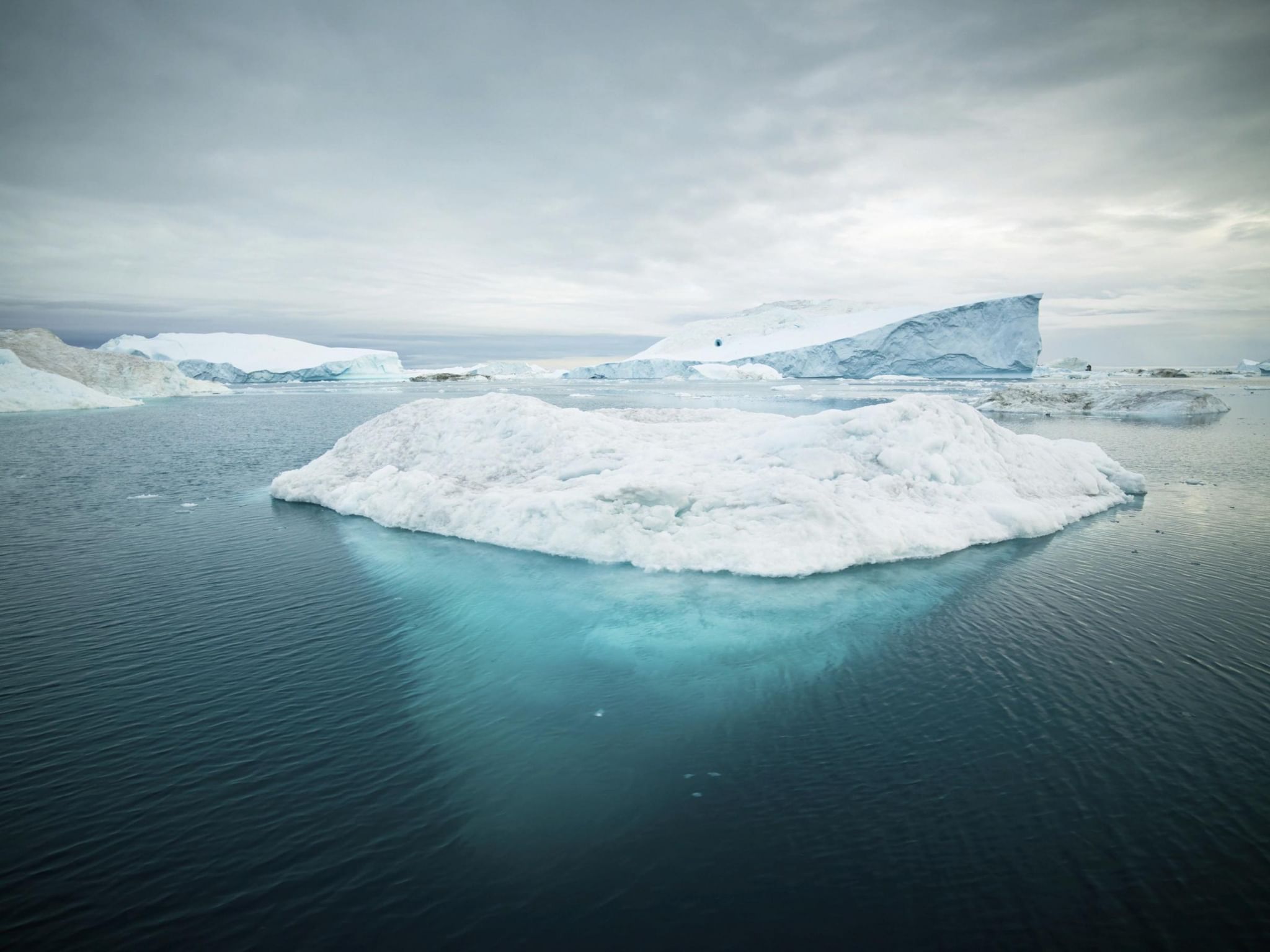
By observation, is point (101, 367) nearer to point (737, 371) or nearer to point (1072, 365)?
point (737, 371)

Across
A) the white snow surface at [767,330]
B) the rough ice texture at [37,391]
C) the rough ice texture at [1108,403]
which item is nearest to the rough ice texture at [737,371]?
the white snow surface at [767,330]

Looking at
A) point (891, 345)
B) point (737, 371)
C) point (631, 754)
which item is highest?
point (891, 345)

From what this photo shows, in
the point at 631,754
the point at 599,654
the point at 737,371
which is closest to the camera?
the point at 631,754

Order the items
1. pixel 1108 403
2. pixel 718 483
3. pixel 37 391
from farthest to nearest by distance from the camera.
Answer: pixel 37 391 → pixel 1108 403 → pixel 718 483

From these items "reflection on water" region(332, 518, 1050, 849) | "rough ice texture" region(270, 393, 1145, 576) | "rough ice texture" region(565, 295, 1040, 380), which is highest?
"rough ice texture" region(565, 295, 1040, 380)

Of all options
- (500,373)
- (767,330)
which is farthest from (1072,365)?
(500,373)


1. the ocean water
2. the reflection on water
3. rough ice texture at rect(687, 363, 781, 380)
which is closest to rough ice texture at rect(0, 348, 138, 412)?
the ocean water

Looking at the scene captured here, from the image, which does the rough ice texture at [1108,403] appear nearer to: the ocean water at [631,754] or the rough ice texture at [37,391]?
the ocean water at [631,754]

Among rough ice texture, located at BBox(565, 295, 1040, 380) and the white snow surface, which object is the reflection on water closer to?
rough ice texture, located at BBox(565, 295, 1040, 380)
